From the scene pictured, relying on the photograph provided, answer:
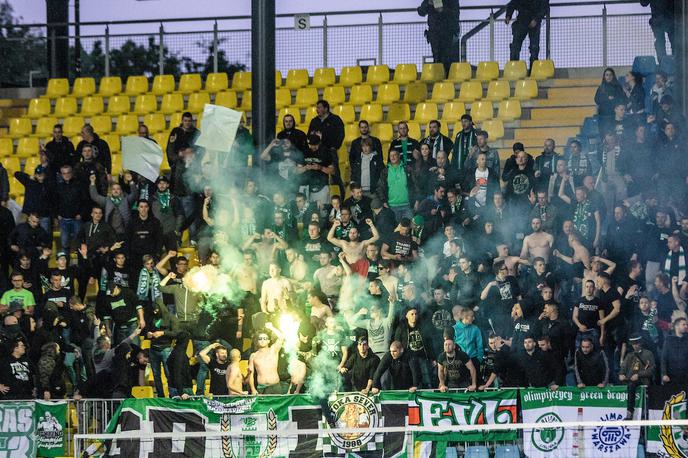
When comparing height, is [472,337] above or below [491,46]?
below

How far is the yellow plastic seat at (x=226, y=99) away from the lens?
2241 centimetres

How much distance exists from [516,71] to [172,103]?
6309mm

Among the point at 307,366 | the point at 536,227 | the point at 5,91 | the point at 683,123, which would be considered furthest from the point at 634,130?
the point at 5,91

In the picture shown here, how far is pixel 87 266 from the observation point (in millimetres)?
17047

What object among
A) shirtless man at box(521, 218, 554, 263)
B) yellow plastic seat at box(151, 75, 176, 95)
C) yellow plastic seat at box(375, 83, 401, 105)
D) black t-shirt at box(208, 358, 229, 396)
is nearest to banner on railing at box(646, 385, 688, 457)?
shirtless man at box(521, 218, 554, 263)

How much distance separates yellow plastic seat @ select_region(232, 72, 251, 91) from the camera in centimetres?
2303

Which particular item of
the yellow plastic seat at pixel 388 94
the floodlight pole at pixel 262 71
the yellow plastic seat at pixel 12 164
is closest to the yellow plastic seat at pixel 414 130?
the yellow plastic seat at pixel 388 94

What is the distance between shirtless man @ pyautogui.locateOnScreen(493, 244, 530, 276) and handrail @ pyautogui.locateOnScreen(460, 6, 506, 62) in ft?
25.2

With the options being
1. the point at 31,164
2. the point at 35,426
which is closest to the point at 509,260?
the point at 35,426

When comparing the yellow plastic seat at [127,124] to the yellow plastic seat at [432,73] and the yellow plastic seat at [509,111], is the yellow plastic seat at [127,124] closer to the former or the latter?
the yellow plastic seat at [432,73]

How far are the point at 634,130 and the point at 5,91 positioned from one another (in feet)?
42.8

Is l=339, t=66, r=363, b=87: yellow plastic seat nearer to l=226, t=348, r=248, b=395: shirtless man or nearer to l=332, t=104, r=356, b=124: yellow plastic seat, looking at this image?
l=332, t=104, r=356, b=124: yellow plastic seat

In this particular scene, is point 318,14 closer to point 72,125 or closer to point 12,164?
point 72,125

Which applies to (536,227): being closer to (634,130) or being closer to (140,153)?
(634,130)
